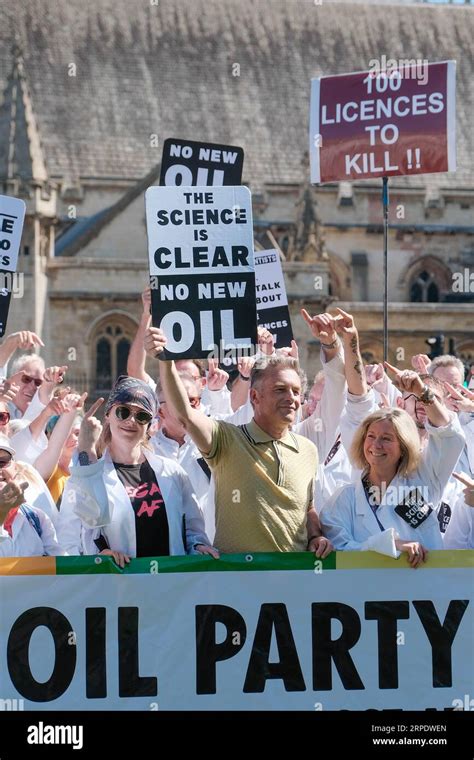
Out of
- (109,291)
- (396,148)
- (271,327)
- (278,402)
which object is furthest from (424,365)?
(109,291)

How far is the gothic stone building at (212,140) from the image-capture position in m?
32.6

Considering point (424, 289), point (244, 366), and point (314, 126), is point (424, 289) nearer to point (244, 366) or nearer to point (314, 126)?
point (314, 126)

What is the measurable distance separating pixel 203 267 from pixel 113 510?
1.28 metres

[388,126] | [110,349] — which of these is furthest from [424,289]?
[388,126]

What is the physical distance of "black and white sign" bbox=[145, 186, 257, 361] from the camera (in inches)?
253

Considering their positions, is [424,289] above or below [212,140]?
below

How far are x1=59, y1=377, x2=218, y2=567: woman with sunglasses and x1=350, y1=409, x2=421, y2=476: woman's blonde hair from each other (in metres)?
0.72

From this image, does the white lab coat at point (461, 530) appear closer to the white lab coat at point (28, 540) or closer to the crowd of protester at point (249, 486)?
the crowd of protester at point (249, 486)

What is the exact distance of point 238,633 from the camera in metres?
5.91

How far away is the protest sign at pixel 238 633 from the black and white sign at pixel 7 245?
2.90 meters

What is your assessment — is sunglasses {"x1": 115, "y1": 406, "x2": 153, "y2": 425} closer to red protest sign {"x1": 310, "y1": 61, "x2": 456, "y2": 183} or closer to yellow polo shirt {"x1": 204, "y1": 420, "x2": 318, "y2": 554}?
yellow polo shirt {"x1": 204, "y1": 420, "x2": 318, "y2": 554}

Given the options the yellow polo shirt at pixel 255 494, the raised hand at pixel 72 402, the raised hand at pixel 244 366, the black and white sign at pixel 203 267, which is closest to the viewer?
the yellow polo shirt at pixel 255 494

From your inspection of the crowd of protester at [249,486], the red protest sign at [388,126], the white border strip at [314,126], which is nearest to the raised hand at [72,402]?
the crowd of protester at [249,486]
